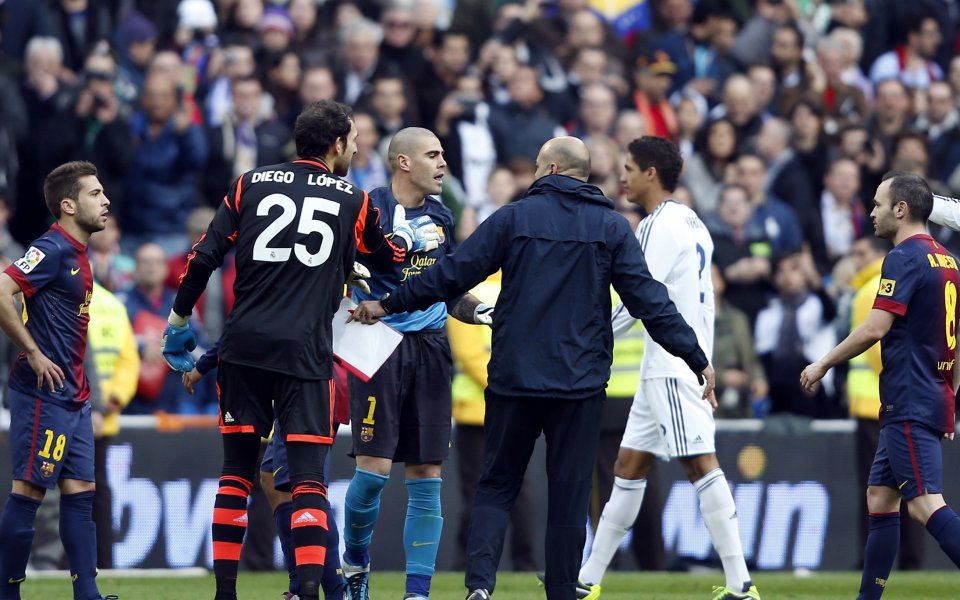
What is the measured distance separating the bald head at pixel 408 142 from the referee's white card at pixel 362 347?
950 millimetres

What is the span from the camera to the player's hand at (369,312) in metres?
8.53

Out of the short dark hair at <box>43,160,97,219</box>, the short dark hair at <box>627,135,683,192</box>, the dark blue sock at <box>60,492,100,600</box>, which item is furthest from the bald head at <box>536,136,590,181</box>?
the dark blue sock at <box>60,492,100,600</box>

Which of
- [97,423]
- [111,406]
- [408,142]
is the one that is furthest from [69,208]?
[111,406]

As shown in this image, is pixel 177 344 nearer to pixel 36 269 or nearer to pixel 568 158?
pixel 36 269

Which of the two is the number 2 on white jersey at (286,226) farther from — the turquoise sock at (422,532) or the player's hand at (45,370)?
the turquoise sock at (422,532)

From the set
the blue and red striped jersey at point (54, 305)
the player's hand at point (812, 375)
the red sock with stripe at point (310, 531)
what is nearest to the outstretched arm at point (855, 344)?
the player's hand at point (812, 375)

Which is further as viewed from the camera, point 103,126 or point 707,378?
point 103,126

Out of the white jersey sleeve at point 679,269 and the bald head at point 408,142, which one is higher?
the bald head at point 408,142

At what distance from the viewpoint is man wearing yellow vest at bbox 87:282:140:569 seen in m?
12.1

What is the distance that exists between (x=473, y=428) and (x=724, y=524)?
3.67 meters

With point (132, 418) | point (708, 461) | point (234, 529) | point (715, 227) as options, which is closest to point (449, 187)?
point (715, 227)

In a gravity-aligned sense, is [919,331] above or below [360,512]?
above

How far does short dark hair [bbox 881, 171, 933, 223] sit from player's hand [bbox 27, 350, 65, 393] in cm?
469

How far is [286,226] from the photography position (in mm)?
8016
